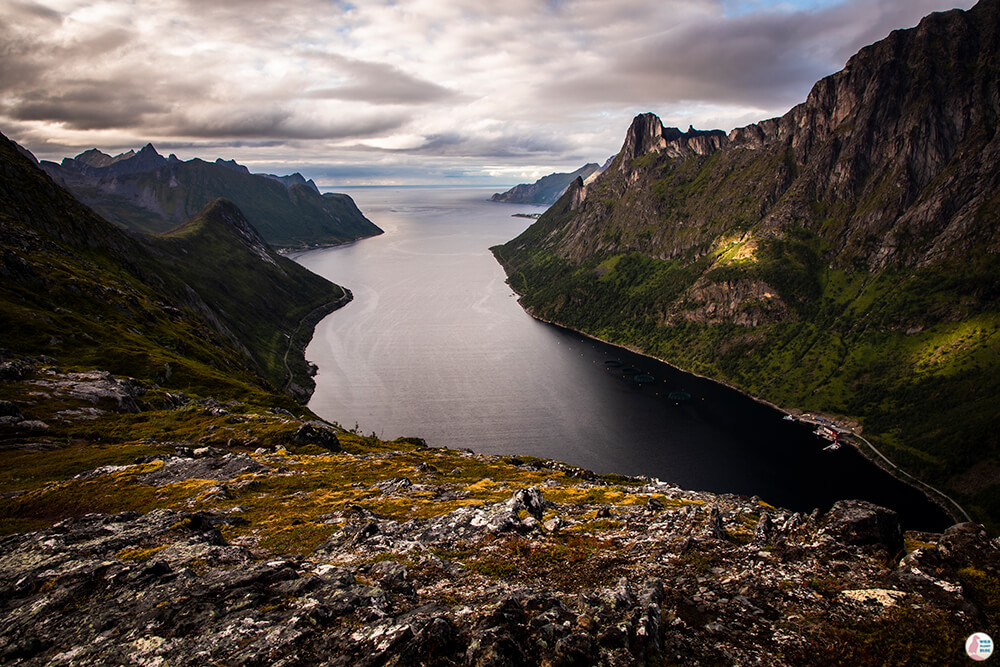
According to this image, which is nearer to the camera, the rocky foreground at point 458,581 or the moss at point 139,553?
the rocky foreground at point 458,581

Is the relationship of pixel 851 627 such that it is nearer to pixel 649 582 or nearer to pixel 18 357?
pixel 649 582

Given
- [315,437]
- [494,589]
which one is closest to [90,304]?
[315,437]

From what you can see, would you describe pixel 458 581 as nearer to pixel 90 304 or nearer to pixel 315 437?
pixel 315 437

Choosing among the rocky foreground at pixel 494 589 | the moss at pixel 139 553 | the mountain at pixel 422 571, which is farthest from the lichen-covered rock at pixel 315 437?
the moss at pixel 139 553

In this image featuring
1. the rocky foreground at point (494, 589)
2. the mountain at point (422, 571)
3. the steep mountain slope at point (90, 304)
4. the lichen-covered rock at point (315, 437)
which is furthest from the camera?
the steep mountain slope at point (90, 304)

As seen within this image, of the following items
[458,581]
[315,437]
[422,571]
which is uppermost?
[458,581]

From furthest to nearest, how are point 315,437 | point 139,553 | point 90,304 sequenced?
1. point 90,304
2. point 315,437
3. point 139,553

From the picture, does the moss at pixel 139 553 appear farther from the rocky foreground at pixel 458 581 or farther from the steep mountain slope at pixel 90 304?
the steep mountain slope at pixel 90 304

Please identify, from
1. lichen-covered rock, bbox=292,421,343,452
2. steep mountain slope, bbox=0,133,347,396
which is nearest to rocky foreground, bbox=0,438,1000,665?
lichen-covered rock, bbox=292,421,343,452

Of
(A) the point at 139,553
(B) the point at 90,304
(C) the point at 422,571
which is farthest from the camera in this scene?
(B) the point at 90,304

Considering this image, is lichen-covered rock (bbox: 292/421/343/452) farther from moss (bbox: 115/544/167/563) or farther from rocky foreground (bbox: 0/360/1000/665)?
moss (bbox: 115/544/167/563)

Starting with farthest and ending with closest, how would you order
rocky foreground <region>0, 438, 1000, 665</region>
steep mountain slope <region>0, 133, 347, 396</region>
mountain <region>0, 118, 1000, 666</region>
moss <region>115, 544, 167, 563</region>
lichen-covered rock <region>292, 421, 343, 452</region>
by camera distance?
steep mountain slope <region>0, 133, 347, 396</region>
lichen-covered rock <region>292, 421, 343, 452</region>
moss <region>115, 544, 167, 563</region>
mountain <region>0, 118, 1000, 666</region>
rocky foreground <region>0, 438, 1000, 665</region>

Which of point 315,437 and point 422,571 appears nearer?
point 422,571
